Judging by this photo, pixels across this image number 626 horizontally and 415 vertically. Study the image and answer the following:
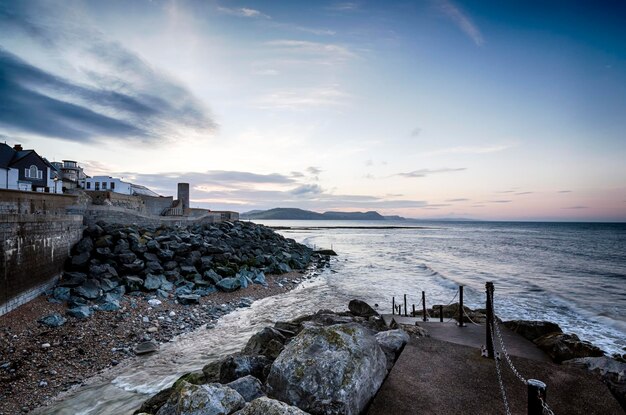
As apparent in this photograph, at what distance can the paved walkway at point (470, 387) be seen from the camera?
13.5 ft

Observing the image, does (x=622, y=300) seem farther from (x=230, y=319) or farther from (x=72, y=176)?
(x=72, y=176)

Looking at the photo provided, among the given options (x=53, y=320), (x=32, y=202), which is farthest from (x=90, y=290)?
(x=32, y=202)

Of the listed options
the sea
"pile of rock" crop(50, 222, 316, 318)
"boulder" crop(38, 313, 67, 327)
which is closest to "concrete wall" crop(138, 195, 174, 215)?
"pile of rock" crop(50, 222, 316, 318)

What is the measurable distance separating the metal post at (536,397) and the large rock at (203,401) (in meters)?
3.26

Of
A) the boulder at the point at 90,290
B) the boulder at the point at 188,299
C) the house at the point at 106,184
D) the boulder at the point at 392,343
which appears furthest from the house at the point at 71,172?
the boulder at the point at 392,343

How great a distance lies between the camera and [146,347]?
29.0 feet

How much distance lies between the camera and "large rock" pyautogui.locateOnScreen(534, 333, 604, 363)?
5.97m

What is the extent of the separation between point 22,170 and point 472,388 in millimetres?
38066

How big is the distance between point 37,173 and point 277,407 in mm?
37167

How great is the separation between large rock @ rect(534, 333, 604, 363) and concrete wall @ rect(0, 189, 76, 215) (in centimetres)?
1845

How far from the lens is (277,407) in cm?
330

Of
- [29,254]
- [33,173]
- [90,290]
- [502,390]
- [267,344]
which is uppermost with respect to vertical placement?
[33,173]

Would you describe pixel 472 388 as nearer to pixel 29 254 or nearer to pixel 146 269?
pixel 29 254

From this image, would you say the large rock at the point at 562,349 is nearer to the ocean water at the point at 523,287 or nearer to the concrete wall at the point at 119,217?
the ocean water at the point at 523,287
